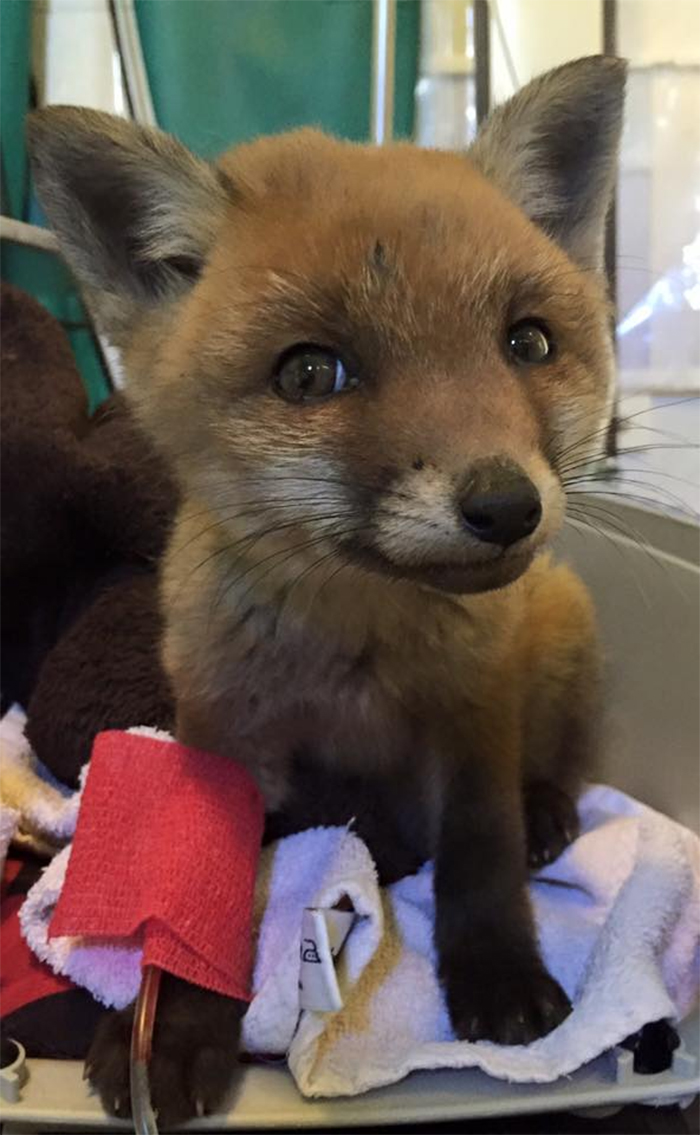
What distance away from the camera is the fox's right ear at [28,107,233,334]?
2.90 feet

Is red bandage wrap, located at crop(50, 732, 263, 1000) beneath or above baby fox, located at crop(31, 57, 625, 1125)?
beneath

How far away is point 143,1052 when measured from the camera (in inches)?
33.3

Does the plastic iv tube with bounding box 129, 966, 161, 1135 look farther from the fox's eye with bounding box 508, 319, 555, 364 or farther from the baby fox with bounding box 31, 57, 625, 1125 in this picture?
the fox's eye with bounding box 508, 319, 555, 364

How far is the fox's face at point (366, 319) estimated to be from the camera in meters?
0.71

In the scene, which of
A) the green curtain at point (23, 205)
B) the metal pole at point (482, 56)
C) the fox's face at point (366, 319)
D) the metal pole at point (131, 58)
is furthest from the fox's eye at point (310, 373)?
the metal pole at point (131, 58)

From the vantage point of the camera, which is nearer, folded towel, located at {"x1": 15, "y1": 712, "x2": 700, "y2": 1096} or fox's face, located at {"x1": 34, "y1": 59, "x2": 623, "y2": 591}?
fox's face, located at {"x1": 34, "y1": 59, "x2": 623, "y2": 591}

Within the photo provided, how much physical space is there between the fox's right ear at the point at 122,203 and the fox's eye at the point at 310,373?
204mm

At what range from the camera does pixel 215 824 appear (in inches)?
39.8

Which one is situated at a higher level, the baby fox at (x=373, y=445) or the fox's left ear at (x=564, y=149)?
the fox's left ear at (x=564, y=149)

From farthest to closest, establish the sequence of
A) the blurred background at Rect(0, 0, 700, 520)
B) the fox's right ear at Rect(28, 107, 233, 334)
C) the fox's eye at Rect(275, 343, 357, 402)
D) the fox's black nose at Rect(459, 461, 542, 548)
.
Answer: the blurred background at Rect(0, 0, 700, 520), the fox's right ear at Rect(28, 107, 233, 334), the fox's eye at Rect(275, 343, 357, 402), the fox's black nose at Rect(459, 461, 542, 548)

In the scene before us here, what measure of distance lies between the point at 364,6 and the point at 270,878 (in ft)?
Result: 4.34

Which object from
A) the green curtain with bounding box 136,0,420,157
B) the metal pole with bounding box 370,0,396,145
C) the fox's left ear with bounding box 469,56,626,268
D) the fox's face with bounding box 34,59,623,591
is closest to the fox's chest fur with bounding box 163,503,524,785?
the fox's face with bounding box 34,59,623,591

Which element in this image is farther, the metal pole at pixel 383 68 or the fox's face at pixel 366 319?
the metal pole at pixel 383 68

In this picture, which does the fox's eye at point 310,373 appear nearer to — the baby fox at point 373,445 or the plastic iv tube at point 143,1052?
the baby fox at point 373,445
